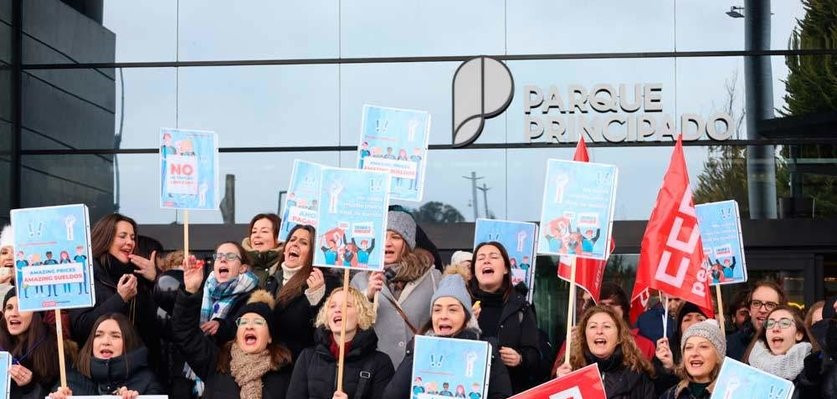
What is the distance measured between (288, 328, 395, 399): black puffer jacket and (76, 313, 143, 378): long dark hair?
950 millimetres

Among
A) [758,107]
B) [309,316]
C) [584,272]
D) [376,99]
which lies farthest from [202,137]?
[758,107]

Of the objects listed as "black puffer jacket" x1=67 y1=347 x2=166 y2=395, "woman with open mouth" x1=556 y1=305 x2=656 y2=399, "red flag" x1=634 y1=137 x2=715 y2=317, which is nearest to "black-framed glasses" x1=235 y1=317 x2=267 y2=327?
"black puffer jacket" x1=67 y1=347 x2=166 y2=395

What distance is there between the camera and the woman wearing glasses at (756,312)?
1056 centimetres

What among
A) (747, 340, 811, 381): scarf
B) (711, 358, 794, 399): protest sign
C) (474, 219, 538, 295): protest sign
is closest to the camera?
(711, 358, 794, 399): protest sign

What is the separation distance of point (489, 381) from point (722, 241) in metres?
2.91

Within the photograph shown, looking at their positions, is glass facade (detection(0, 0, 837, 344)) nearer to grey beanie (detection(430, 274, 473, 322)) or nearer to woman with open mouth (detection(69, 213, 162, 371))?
woman with open mouth (detection(69, 213, 162, 371))

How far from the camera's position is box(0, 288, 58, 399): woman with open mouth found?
9.62 m

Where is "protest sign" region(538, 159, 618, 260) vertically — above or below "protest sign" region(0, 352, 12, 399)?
above

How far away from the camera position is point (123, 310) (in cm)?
980

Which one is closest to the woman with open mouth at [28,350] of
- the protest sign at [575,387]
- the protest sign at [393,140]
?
the protest sign at [393,140]

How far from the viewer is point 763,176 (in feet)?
53.3

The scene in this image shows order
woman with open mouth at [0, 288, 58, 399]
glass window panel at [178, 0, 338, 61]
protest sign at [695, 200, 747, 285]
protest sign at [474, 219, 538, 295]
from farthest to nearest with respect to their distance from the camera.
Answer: glass window panel at [178, 0, 338, 61] < protest sign at [474, 219, 538, 295] < protest sign at [695, 200, 747, 285] < woman with open mouth at [0, 288, 58, 399]

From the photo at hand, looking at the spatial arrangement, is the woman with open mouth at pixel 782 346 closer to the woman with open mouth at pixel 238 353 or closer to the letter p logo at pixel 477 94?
the woman with open mouth at pixel 238 353

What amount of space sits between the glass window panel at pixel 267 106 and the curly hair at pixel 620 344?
7695 millimetres
